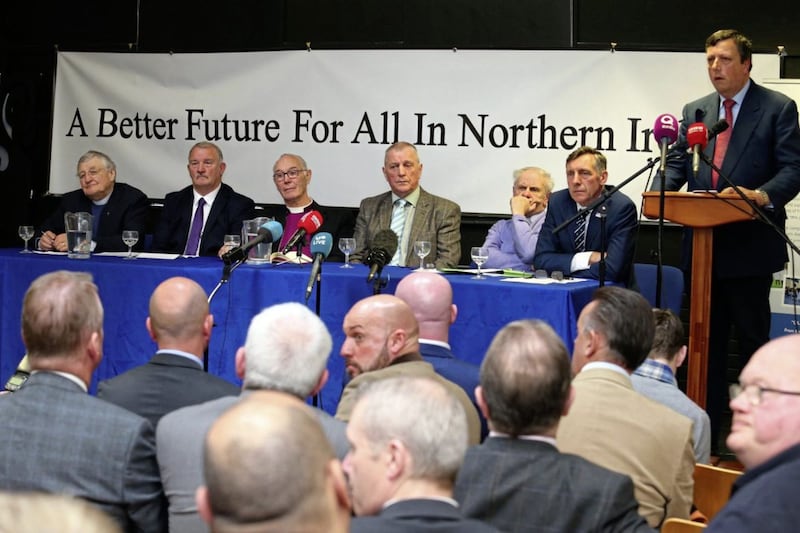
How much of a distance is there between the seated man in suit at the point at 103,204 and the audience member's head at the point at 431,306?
2.76 metres

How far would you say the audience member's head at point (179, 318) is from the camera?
3.21 meters

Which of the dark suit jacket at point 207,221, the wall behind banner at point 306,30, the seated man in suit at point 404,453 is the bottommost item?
the seated man in suit at point 404,453

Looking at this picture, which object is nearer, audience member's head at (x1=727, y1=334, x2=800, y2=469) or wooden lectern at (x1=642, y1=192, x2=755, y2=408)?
audience member's head at (x1=727, y1=334, x2=800, y2=469)

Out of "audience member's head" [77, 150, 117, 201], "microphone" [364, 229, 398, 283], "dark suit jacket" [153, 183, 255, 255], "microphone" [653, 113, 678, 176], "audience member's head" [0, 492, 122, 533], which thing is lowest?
"audience member's head" [0, 492, 122, 533]

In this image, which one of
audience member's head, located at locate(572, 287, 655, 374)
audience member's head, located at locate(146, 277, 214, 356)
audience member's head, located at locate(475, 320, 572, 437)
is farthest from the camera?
audience member's head, located at locate(146, 277, 214, 356)

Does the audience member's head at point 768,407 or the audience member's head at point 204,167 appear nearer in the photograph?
the audience member's head at point 768,407

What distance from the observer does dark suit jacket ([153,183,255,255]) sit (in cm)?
617

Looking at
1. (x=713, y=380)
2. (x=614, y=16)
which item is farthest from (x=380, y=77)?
(x=713, y=380)

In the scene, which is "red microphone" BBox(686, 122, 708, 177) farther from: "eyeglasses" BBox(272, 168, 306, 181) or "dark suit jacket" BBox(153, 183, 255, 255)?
"dark suit jacket" BBox(153, 183, 255, 255)

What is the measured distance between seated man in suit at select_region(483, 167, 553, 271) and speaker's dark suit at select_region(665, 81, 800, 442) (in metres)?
0.92

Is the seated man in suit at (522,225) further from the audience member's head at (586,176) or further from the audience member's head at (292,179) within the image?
the audience member's head at (292,179)

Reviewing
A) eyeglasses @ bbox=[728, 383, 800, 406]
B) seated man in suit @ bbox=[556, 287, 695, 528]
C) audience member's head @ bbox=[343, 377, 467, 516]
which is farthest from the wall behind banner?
audience member's head @ bbox=[343, 377, 467, 516]

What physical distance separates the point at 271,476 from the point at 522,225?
183 inches

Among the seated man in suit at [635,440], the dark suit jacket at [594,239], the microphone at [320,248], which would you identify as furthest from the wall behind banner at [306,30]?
the seated man in suit at [635,440]
